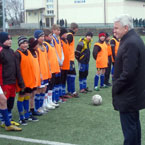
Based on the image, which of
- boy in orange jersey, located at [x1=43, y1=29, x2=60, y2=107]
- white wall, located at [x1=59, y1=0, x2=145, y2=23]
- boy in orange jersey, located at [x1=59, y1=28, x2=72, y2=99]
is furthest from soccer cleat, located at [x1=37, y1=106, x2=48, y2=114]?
white wall, located at [x1=59, y1=0, x2=145, y2=23]

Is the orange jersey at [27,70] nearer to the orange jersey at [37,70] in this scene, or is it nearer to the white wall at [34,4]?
the orange jersey at [37,70]

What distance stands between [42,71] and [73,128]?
5.00 ft

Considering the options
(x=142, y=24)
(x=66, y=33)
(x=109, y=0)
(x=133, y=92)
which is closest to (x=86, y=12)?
(x=109, y=0)

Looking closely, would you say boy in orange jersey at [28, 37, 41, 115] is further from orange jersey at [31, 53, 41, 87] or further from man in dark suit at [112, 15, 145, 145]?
man in dark suit at [112, 15, 145, 145]

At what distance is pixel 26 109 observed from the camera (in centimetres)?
669

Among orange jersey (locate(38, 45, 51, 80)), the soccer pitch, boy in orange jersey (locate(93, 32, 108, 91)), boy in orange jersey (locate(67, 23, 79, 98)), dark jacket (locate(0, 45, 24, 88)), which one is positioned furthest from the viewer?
boy in orange jersey (locate(93, 32, 108, 91))

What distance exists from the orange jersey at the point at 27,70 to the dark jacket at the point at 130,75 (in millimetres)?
2687

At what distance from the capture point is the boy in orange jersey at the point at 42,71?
23.1ft

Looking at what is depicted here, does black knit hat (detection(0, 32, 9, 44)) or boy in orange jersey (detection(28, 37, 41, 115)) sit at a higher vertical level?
black knit hat (detection(0, 32, 9, 44))

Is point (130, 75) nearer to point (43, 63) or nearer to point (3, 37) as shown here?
point (3, 37)

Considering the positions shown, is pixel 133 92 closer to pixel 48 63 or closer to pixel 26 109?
pixel 26 109

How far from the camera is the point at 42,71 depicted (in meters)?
7.08

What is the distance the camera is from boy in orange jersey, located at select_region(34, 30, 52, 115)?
7047mm

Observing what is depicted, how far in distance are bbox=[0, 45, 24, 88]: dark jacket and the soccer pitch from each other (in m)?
1.00
